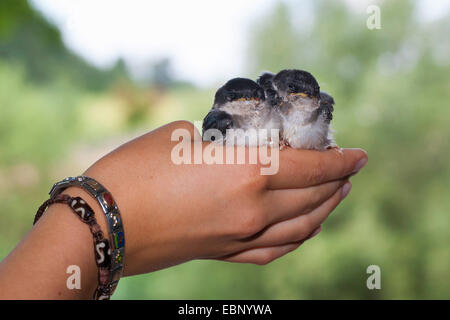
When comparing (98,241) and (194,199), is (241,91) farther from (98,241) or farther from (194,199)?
(98,241)

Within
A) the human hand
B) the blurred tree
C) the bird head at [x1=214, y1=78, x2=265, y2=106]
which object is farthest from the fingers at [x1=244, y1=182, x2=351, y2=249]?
the blurred tree

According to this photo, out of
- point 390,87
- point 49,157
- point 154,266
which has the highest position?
point 390,87

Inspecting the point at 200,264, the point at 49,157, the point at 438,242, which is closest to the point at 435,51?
the point at 438,242

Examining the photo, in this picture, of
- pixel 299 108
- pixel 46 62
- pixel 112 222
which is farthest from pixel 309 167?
pixel 46 62

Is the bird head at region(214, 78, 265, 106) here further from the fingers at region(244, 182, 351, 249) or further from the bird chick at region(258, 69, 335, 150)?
the fingers at region(244, 182, 351, 249)

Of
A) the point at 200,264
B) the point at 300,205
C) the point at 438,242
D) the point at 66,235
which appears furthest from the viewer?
the point at 200,264

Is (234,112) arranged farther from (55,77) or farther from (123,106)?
(55,77)
